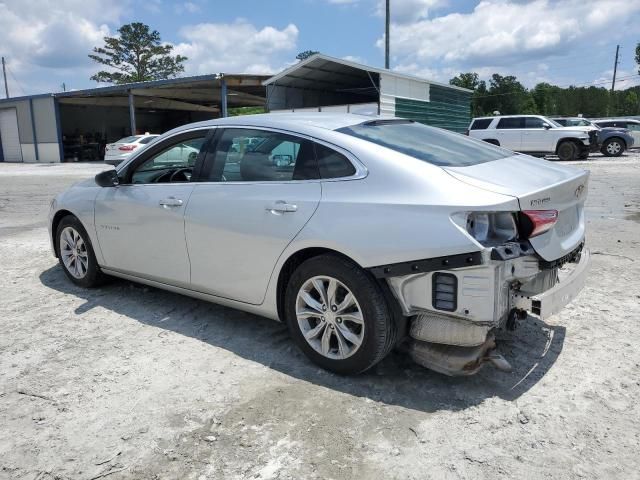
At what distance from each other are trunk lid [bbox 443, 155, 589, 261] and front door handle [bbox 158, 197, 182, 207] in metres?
2.02

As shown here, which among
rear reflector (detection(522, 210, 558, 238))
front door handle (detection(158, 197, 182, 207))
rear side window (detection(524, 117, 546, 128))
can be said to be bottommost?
rear reflector (detection(522, 210, 558, 238))

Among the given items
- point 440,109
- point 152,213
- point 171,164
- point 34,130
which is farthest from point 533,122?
point 34,130

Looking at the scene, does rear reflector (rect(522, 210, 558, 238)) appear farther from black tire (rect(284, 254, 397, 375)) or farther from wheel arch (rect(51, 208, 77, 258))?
wheel arch (rect(51, 208, 77, 258))

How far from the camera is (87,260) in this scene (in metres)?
4.91

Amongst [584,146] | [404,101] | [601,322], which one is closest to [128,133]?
[404,101]

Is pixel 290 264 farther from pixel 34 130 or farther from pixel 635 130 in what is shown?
pixel 34 130

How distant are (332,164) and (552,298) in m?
1.51

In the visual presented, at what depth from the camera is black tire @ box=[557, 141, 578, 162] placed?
1952 cm

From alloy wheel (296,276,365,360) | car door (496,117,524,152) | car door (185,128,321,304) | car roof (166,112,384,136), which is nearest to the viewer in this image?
alloy wheel (296,276,365,360)

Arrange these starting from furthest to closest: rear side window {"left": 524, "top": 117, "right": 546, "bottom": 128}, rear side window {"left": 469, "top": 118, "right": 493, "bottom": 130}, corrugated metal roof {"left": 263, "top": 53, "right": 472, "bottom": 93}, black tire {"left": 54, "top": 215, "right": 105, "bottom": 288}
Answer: rear side window {"left": 469, "top": 118, "right": 493, "bottom": 130}
rear side window {"left": 524, "top": 117, "right": 546, "bottom": 128}
corrugated metal roof {"left": 263, "top": 53, "right": 472, "bottom": 93}
black tire {"left": 54, "top": 215, "right": 105, "bottom": 288}

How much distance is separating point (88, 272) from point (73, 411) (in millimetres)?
2191

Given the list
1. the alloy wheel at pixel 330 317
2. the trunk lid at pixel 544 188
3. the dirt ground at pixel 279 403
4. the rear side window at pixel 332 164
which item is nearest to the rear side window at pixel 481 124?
the dirt ground at pixel 279 403

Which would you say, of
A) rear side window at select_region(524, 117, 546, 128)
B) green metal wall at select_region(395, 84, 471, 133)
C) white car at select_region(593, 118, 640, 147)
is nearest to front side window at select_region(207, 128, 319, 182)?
green metal wall at select_region(395, 84, 471, 133)

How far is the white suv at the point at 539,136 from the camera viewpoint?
19462 millimetres
